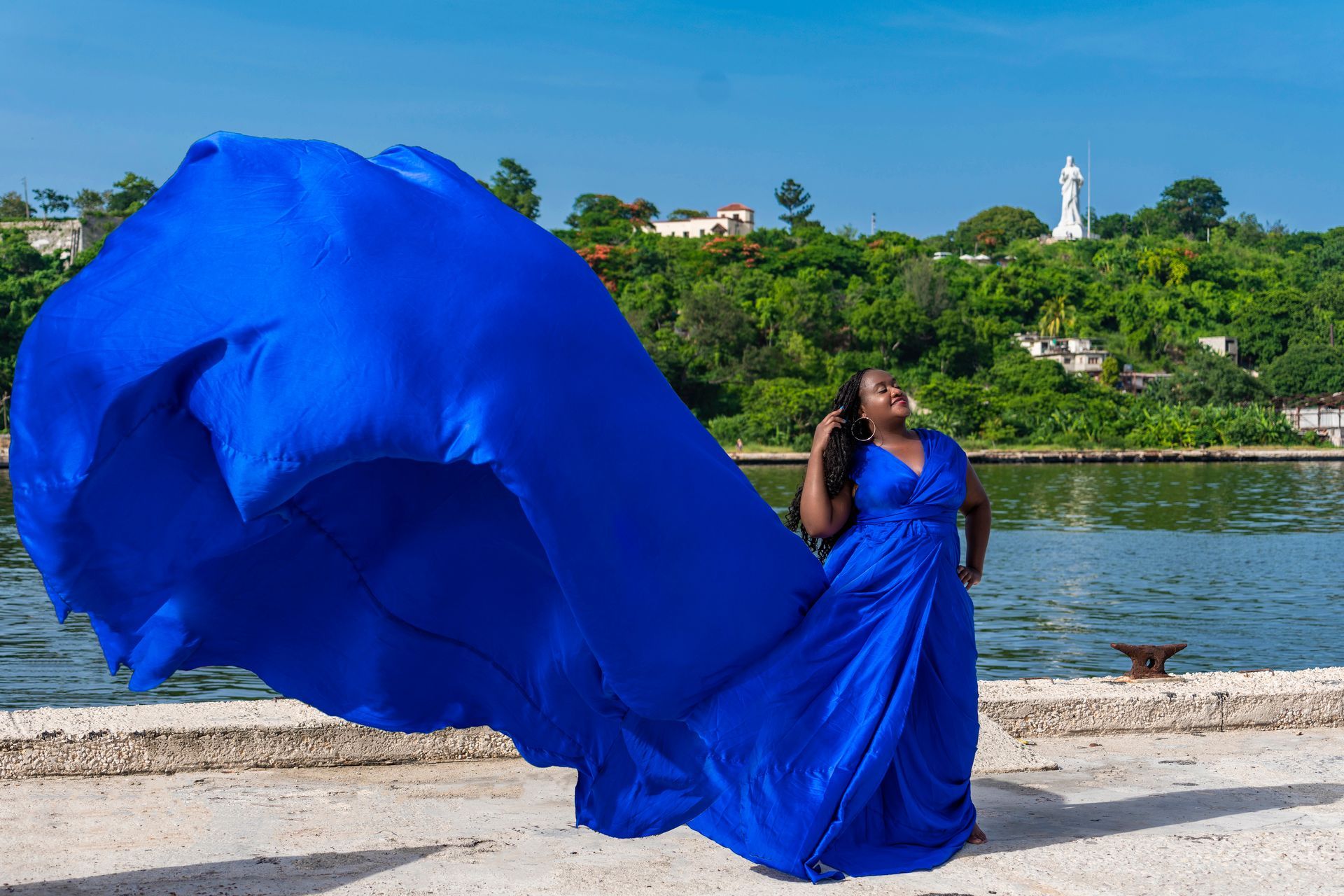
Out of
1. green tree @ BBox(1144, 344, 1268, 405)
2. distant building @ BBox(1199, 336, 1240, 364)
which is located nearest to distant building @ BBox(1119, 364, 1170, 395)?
green tree @ BBox(1144, 344, 1268, 405)

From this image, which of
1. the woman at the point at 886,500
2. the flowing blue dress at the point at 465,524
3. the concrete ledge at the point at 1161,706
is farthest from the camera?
the concrete ledge at the point at 1161,706

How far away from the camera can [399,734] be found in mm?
4770

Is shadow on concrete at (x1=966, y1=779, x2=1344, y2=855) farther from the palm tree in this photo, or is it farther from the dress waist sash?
the palm tree

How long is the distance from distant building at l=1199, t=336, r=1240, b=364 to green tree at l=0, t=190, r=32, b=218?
6814 centimetres

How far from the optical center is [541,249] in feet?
11.0

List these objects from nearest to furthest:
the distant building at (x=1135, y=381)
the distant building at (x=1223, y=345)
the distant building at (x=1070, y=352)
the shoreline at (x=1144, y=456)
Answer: the shoreline at (x=1144, y=456)
the distant building at (x=1135, y=381)
the distant building at (x=1070, y=352)
the distant building at (x=1223, y=345)

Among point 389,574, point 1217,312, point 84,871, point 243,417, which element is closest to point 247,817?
point 84,871

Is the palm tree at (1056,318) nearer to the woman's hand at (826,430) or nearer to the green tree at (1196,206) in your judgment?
the green tree at (1196,206)

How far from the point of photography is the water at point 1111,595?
483 inches

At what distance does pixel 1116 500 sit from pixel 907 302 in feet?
94.4

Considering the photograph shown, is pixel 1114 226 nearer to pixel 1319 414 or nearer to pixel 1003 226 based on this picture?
pixel 1003 226

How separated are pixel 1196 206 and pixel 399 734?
12208 centimetres

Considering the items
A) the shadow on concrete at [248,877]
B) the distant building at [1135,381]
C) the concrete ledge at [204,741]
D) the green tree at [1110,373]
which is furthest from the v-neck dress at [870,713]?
the distant building at [1135,381]

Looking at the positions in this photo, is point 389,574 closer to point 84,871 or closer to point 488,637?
point 488,637
